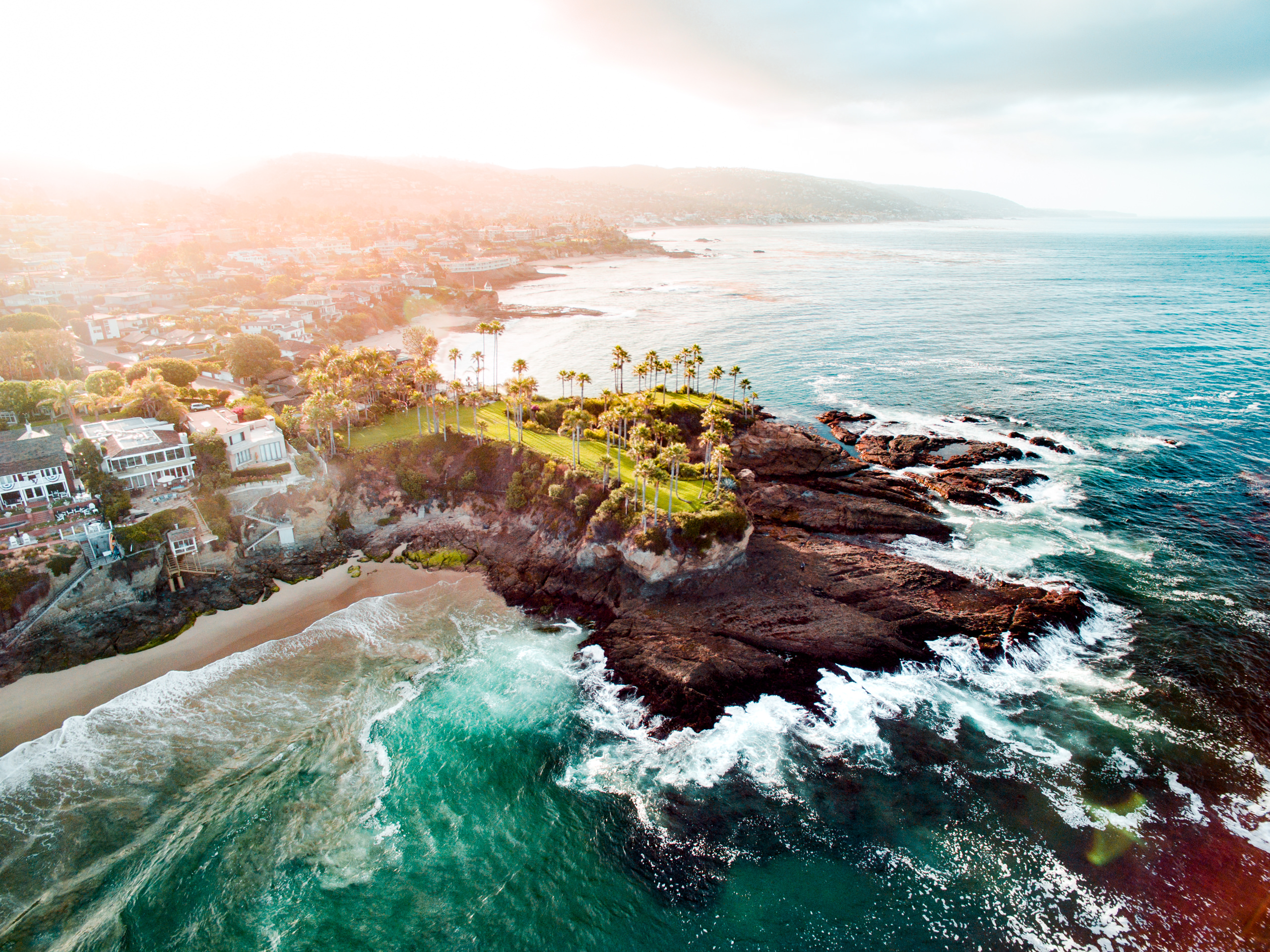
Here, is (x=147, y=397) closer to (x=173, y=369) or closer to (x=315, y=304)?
(x=173, y=369)

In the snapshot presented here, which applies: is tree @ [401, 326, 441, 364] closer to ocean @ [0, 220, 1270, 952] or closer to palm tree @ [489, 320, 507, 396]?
palm tree @ [489, 320, 507, 396]

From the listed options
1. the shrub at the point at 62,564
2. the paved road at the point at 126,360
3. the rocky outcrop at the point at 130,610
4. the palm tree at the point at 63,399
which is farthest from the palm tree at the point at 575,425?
Result: the palm tree at the point at 63,399

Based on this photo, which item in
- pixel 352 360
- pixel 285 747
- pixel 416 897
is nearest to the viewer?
pixel 416 897

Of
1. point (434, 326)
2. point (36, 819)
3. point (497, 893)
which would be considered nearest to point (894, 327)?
point (434, 326)

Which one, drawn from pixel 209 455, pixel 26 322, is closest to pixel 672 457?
pixel 209 455

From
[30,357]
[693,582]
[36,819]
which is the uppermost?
[30,357]

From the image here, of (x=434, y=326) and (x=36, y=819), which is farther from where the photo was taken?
(x=434, y=326)

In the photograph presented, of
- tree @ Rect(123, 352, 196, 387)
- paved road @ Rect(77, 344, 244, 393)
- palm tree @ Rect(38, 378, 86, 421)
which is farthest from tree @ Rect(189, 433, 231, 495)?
tree @ Rect(123, 352, 196, 387)

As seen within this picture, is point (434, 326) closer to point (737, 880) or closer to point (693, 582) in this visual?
point (693, 582)
